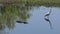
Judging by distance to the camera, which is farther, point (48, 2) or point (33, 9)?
point (48, 2)

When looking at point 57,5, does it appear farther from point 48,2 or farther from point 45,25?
point 45,25

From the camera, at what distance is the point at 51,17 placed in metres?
8.78

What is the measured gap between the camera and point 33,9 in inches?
392

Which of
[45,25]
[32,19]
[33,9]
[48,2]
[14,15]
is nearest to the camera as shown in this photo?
[45,25]

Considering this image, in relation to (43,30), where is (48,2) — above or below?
above

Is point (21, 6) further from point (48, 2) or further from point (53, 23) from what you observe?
point (53, 23)

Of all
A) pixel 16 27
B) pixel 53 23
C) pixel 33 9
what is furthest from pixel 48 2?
pixel 16 27

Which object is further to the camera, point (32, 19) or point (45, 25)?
point (32, 19)

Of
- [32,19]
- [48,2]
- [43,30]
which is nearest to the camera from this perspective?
[43,30]

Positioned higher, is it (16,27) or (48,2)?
(48,2)

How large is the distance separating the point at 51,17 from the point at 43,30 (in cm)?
159

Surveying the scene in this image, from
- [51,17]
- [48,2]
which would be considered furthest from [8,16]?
[48,2]

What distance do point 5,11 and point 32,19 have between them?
1.39 meters

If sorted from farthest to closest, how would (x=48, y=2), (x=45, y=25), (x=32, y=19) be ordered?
(x=48, y=2), (x=32, y=19), (x=45, y=25)
